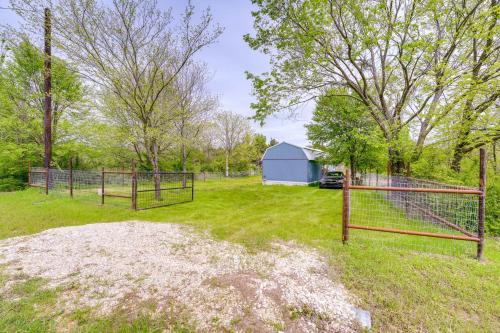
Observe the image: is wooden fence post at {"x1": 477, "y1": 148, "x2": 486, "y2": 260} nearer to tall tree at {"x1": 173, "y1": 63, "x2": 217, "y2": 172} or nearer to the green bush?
tall tree at {"x1": 173, "y1": 63, "x2": 217, "y2": 172}

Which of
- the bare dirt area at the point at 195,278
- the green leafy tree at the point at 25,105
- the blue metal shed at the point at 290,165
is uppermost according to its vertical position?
the green leafy tree at the point at 25,105

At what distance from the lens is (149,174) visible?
7.36 m

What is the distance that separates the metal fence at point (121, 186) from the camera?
711cm

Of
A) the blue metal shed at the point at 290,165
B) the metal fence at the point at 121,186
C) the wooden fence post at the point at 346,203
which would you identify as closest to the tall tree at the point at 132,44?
the metal fence at the point at 121,186

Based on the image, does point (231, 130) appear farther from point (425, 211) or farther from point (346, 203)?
point (346, 203)

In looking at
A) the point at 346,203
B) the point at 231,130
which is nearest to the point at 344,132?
the point at 346,203

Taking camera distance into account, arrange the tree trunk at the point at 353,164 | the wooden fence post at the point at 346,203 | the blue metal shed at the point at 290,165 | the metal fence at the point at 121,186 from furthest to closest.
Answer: the blue metal shed at the point at 290,165
the tree trunk at the point at 353,164
the metal fence at the point at 121,186
the wooden fence post at the point at 346,203

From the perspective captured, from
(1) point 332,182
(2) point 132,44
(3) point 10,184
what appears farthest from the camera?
(1) point 332,182

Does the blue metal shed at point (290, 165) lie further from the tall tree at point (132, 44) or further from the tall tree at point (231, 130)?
the tall tree at point (231, 130)

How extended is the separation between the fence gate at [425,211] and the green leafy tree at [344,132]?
→ 22.7ft

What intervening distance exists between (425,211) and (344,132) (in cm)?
1000

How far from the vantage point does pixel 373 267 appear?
3.04 m

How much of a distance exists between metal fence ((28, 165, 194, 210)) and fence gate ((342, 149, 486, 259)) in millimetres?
6039

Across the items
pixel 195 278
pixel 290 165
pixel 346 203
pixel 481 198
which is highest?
pixel 290 165
